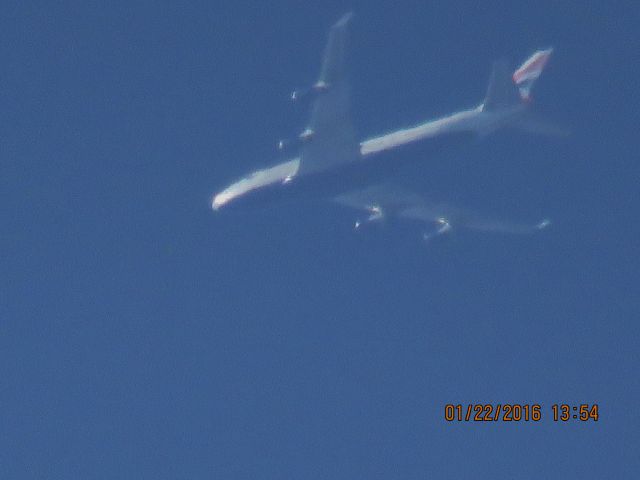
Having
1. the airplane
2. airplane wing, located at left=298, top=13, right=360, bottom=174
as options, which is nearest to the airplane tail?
the airplane

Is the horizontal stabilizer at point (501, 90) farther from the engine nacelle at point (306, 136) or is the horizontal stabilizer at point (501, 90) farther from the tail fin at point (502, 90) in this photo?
the engine nacelle at point (306, 136)

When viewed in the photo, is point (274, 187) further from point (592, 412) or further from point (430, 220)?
point (592, 412)

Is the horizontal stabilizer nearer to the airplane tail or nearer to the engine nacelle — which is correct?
the airplane tail

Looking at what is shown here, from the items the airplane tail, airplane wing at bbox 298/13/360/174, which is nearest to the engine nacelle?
airplane wing at bbox 298/13/360/174

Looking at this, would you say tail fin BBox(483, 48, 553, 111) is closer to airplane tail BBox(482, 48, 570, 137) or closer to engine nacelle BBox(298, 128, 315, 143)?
airplane tail BBox(482, 48, 570, 137)

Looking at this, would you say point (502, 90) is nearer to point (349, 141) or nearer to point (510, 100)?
point (510, 100)

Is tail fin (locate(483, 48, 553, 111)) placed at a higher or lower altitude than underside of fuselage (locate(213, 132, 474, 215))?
higher

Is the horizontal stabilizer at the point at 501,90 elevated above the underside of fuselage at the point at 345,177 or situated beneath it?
elevated above

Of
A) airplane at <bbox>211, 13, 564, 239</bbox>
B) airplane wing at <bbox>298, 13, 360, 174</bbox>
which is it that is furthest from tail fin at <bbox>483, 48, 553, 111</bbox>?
airplane wing at <bbox>298, 13, 360, 174</bbox>

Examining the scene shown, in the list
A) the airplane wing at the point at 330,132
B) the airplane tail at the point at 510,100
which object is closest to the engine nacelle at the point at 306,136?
the airplane wing at the point at 330,132

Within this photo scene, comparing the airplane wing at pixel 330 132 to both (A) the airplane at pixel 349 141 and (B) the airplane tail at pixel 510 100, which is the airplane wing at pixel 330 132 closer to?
(A) the airplane at pixel 349 141
